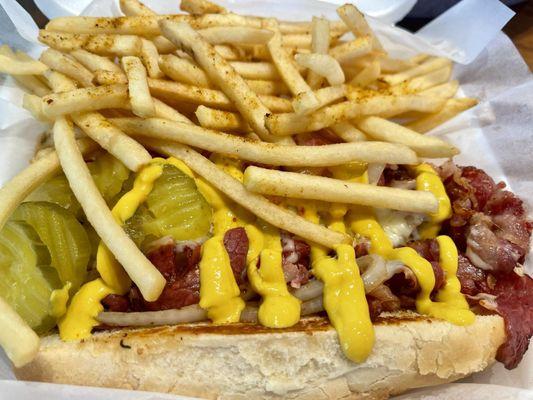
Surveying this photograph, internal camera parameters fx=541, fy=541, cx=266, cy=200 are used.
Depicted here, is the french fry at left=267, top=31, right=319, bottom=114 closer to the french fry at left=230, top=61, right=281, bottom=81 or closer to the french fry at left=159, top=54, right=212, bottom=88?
the french fry at left=230, top=61, right=281, bottom=81

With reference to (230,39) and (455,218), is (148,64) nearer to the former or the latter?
(230,39)

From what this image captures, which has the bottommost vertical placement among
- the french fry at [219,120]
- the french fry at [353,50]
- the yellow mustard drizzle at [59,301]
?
the yellow mustard drizzle at [59,301]

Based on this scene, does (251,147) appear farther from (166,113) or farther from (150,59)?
(150,59)

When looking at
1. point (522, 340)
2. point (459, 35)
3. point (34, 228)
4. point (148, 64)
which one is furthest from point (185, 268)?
point (459, 35)

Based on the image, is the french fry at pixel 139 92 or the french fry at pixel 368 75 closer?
the french fry at pixel 139 92

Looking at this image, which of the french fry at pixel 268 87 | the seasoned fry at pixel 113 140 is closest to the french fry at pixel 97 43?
the seasoned fry at pixel 113 140

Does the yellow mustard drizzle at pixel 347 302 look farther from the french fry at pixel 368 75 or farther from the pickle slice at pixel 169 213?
the french fry at pixel 368 75

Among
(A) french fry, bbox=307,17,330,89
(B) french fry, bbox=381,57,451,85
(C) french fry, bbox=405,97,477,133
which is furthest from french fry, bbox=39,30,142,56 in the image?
(C) french fry, bbox=405,97,477,133

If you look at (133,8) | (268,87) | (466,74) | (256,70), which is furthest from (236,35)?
(466,74)
